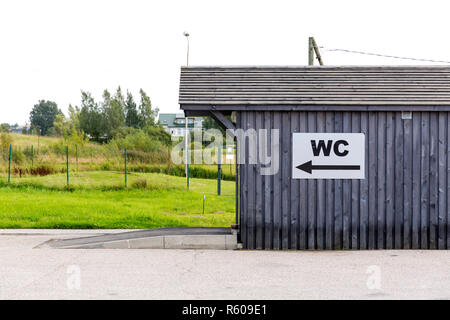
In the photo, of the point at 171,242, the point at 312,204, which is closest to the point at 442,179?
the point at 312,204

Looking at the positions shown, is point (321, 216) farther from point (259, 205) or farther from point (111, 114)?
point (111, 114)

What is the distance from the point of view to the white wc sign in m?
11.8

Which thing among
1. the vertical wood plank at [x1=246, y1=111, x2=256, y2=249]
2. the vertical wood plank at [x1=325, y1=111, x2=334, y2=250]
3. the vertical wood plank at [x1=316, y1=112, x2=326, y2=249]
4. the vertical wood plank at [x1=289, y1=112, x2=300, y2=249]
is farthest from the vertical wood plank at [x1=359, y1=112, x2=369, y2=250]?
the vertical wood plank at [x1=246, y1=111, x2=256, y2=249]

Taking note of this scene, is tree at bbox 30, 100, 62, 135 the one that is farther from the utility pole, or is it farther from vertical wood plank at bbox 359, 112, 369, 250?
vertical wood plank at bbox 359, 112, 369, 250

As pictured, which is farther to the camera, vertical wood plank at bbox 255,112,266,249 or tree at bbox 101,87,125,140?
tree at bbox 101,87,125,140

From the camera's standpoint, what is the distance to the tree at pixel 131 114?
74938mm

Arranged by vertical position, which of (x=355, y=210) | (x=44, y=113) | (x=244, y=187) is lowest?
(x=355, y=210)

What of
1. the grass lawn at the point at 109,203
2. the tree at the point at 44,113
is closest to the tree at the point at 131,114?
the grass lawn at the point at 109,203

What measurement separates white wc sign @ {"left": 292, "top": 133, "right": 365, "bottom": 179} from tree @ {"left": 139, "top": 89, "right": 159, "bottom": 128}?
64023mm

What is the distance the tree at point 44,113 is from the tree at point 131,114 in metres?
57.7

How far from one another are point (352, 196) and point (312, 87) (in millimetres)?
2481

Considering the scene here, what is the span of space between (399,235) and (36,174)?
23011mm

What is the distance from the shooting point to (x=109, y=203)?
2058 centimetres
